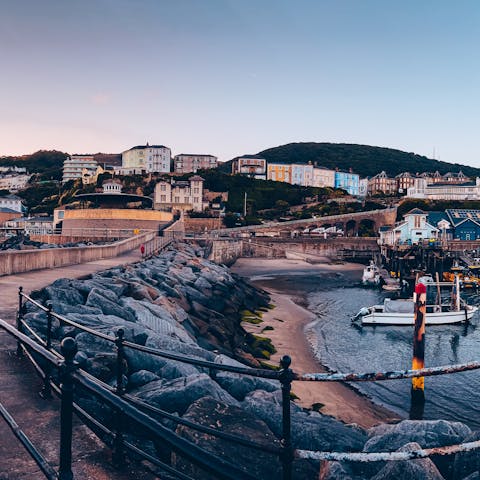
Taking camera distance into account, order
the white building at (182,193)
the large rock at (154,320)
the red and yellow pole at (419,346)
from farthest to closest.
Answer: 1. the white building at (182,193)
2. the red and yellow pole at (419,346)
3. the large rock at (154,320)

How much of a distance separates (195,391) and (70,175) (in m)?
138

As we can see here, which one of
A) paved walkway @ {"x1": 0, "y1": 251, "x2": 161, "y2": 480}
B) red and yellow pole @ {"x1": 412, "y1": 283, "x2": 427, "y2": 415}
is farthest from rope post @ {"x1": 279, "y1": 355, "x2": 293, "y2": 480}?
red and yellow pole @ {"x1": 412, "y1": 283, "x2": 427, "y2": 415}

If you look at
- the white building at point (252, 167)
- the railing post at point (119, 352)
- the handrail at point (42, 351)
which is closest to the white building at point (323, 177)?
the white building at point (252, 167)

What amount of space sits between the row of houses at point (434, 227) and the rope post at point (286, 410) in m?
64.5

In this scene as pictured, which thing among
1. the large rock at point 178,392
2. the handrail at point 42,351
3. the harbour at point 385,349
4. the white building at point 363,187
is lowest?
the harbour at point 385,349

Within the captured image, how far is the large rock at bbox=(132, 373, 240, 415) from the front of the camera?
566 centimetres

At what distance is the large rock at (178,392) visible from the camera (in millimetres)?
5664

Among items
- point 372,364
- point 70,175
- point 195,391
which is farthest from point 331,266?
point 70,175

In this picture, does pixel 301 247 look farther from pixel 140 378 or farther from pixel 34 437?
pixel 34 437

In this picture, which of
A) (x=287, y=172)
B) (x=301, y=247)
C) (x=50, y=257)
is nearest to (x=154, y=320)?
(x=50, y=257)

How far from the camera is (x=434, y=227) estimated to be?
230ft

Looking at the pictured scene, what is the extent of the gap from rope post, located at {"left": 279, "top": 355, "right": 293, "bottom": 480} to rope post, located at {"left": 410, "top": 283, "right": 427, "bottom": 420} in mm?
11140

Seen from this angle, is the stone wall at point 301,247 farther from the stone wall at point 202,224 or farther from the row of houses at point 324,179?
the row of houses at point 324,179

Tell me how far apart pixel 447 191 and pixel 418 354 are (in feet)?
379
